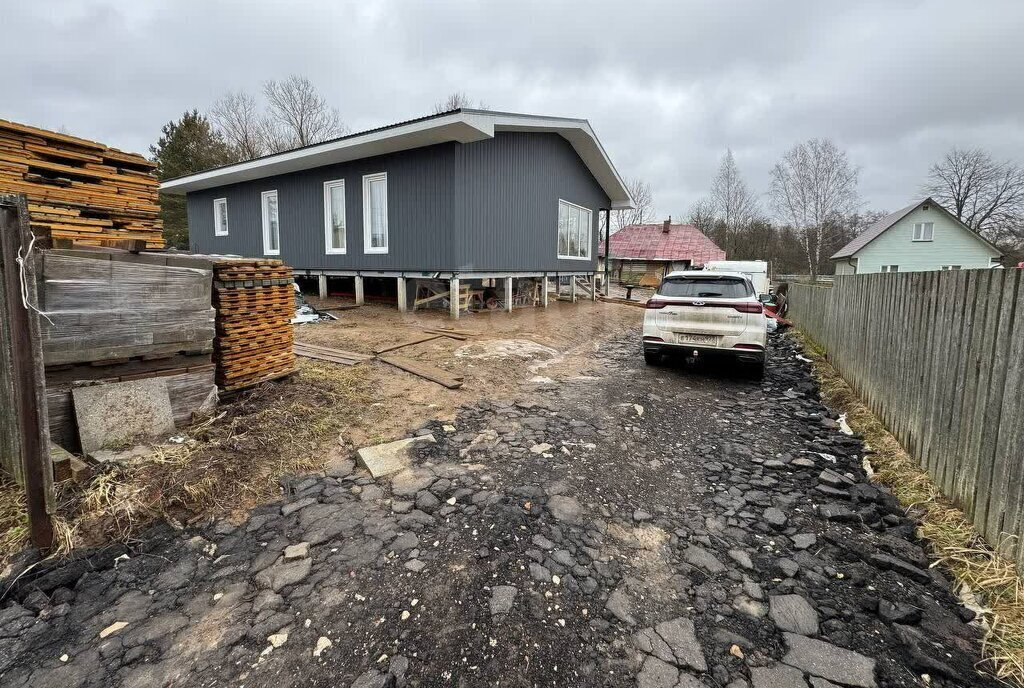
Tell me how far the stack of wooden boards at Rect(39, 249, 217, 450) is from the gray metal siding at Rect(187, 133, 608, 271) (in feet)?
24.2

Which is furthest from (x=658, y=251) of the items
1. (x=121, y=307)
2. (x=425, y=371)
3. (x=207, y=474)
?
(x=207, y=474)

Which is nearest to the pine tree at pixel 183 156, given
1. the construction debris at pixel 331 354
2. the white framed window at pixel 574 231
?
the white framed window at pixel 574 231

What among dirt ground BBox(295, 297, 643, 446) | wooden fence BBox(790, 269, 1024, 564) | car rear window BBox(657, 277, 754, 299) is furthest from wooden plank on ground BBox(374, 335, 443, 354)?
wooden fence BBox(790, 269, 1024, 564)

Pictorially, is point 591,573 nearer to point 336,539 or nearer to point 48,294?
point 336,539

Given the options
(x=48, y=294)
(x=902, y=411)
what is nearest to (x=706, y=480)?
(x=902, y=411)

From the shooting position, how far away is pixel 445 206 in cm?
1108

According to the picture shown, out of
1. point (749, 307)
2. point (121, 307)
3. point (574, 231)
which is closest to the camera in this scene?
point (121, 307)

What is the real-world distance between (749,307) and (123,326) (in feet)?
23.2

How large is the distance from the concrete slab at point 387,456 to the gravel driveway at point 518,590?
0.14m

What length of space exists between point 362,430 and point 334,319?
6.61 metres

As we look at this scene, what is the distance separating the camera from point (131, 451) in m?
3.48

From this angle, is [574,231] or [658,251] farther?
[658,251]

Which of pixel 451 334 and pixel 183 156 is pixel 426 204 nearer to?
pixel 451 334

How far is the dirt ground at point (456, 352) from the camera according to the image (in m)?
5.06
